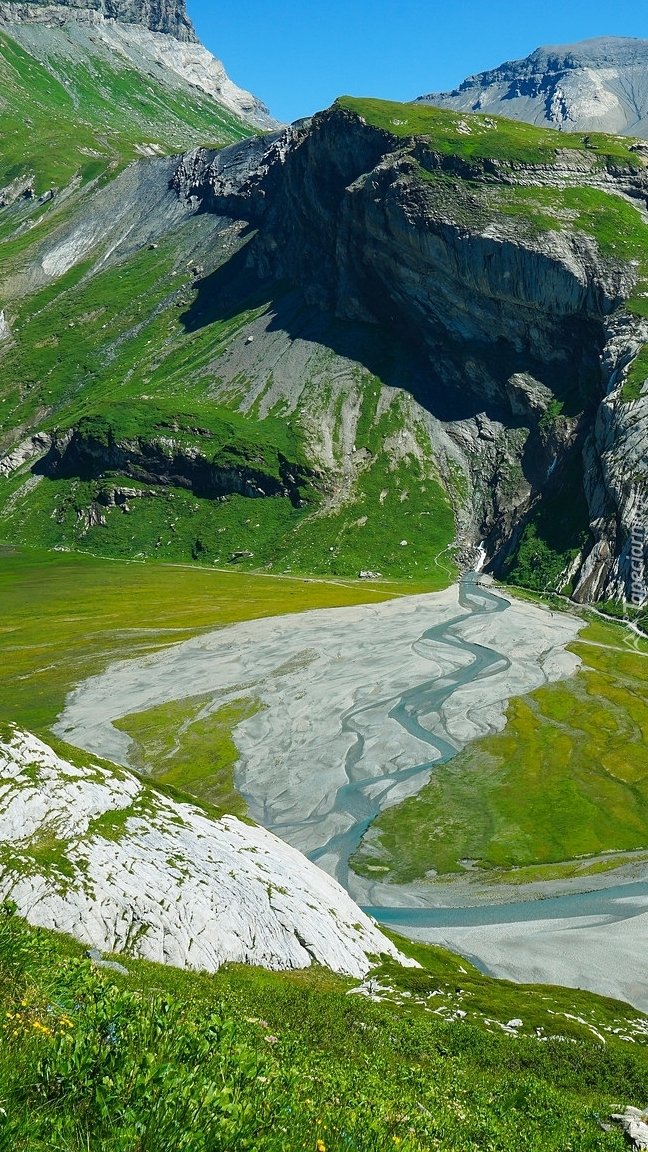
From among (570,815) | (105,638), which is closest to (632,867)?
(570,815)

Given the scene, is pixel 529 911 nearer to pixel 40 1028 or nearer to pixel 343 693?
pixel 343 693

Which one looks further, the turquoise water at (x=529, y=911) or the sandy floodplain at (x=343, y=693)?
the sandy floodplain at (x=343, y=693)

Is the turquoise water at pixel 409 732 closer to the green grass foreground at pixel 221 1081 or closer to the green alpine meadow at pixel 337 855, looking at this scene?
the green alpine meadow at pixel 337 855

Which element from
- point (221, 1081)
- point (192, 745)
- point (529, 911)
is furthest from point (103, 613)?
point (221, 1081)

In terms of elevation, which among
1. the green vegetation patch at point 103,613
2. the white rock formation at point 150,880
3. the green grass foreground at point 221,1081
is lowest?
the green vegetation patch at point 103,613

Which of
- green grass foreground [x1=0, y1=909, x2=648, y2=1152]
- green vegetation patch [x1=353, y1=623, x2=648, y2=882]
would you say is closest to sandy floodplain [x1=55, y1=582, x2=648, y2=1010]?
green vegetation patch [x1=353, y1=623, x2=648, y2=882]

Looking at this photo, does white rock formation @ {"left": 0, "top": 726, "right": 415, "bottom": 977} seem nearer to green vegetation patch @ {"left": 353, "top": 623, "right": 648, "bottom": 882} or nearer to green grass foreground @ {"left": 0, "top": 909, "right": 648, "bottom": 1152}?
green grass foreground @ {"left": 0, "top": 909, "right": 648, "bottom": 1152}

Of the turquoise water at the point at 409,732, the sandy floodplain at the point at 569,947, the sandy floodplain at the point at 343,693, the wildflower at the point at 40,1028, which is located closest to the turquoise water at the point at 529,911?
the sandy floodplain at the point at 569,947
